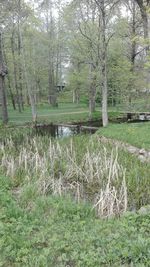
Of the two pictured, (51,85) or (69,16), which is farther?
(51,85)

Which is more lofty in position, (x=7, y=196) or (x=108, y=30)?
(x=108, y=30)

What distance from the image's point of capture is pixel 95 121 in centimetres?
2100

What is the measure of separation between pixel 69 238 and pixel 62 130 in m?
13.7

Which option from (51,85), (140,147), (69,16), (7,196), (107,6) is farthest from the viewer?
(51,85)

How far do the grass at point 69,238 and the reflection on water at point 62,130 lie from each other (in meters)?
10.2

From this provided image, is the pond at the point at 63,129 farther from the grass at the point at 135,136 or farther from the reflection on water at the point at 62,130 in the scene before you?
the grass at the point at 135,136

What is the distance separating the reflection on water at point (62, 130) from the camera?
1536cm

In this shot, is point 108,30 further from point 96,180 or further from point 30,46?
point 96,180

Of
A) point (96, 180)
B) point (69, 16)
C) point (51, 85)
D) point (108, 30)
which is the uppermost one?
point (69, 16)

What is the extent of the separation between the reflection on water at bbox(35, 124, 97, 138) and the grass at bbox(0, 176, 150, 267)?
10.2 m

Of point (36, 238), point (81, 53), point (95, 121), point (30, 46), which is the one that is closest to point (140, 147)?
point (36, 238)

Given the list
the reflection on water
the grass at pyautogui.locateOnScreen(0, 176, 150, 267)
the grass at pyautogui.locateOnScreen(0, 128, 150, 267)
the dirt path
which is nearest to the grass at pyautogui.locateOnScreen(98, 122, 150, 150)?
the dirt path

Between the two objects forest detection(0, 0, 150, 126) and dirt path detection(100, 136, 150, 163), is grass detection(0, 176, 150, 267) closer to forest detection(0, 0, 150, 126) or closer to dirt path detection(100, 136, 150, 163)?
dirt path detection(100, 136, 150, 163)

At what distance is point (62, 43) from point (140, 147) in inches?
842
